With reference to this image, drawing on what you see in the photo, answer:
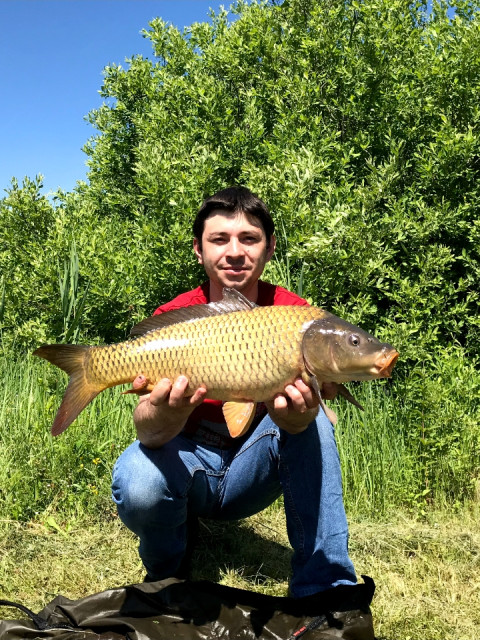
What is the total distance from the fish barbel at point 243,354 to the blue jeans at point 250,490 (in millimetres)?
302

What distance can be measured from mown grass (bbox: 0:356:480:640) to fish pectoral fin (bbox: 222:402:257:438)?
2.81ft

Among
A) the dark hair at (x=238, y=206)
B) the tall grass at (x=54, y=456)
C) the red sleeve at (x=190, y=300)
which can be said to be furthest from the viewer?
the tall grass at (x=54, y=456)

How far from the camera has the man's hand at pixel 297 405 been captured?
5.35 ft

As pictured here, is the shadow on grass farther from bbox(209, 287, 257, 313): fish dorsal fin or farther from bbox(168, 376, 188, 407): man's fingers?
bbox(209, 287, 257, 313): fish dorsal fin

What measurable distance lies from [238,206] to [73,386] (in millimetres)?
844

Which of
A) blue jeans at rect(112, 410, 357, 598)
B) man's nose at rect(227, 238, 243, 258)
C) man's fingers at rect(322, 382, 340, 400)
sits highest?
man's nose at rect(227, 238, 243, 258)

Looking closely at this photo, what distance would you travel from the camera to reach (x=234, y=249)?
205 centimetres

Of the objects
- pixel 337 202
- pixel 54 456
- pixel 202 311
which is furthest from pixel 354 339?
pixel 337 202

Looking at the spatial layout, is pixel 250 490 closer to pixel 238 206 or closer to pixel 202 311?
pixel 202 311

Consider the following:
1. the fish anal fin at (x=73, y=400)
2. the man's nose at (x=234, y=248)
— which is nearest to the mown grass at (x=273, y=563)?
the fish anal fin at (x=73, y=400)

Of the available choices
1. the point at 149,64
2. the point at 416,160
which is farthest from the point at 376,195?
the point at 149,64

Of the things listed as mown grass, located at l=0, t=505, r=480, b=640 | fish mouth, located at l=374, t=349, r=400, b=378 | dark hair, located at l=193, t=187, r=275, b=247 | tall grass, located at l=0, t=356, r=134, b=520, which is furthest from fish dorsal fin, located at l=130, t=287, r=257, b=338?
tall grass, located at l=0, t=356, r=134, b=520

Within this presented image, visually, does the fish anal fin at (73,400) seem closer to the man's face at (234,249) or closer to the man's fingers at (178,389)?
the man's fingers at (178,389)

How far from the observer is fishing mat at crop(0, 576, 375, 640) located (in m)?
1.72
